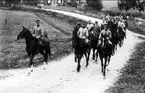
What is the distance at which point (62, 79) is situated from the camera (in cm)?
1645

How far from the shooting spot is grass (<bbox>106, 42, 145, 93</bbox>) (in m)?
14.6

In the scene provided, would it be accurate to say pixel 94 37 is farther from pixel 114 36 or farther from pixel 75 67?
pixel 75 67

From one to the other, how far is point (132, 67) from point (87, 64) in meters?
2.87

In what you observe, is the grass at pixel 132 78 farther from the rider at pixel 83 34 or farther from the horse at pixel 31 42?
the horse at pixel 31 42

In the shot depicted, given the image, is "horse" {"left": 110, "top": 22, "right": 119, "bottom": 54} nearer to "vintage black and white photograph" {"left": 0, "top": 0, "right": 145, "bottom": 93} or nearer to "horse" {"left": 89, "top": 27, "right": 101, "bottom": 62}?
"vintage black and white photograph" {"left": 0, "top": 0, "right": 145, "bottom": 93}

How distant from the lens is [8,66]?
20.6 meters

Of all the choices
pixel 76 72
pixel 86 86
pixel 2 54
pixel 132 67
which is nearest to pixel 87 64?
pixel 76 72

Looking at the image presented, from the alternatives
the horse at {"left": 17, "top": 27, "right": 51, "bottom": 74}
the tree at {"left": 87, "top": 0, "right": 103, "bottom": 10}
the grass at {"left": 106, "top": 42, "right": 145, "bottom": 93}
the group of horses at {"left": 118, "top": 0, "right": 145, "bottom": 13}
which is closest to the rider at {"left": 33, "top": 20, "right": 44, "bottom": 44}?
the horse at {"left": 17, "top": 27, "right": 51, "bottom": 74}

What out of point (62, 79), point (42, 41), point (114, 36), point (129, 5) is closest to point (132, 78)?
point (62, 79)

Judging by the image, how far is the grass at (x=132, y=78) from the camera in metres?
14.6

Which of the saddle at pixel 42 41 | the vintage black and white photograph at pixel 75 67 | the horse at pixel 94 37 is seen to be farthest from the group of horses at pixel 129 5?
the saddle at pixel 42 41

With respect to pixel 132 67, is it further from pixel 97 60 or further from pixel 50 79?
pixel 50 79

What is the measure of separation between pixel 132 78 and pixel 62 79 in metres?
3.80

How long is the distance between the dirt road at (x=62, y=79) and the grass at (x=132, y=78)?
421 mm
